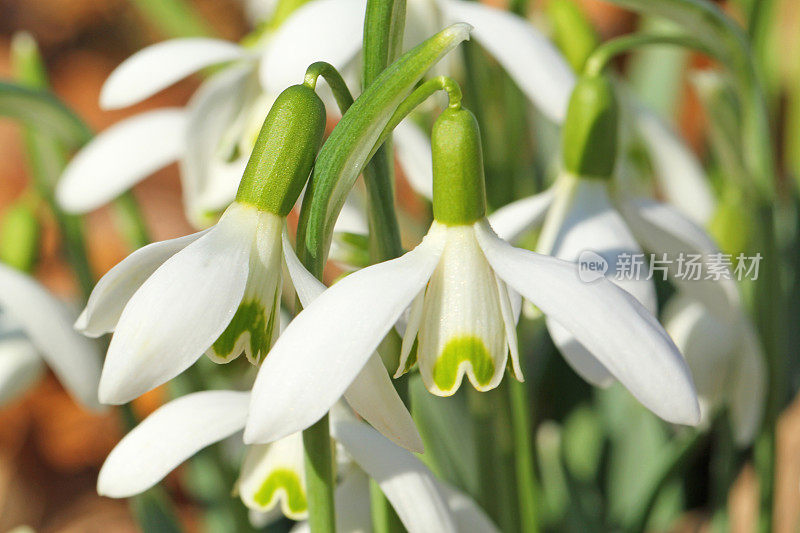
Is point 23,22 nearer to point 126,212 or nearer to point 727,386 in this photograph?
point 126,212

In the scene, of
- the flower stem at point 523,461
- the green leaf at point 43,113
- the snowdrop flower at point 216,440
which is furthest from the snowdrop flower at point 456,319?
the green leaf at point 43,113

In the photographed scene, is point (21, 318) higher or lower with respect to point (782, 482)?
higher

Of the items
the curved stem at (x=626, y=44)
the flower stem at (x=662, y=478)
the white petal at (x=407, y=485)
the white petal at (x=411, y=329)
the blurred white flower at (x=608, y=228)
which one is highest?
the curved stem at (x=626, y=44)

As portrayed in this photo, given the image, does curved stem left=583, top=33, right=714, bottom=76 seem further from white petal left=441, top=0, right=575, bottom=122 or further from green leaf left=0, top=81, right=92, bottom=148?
green leaf left=0, top=81, right=92, bottom=148

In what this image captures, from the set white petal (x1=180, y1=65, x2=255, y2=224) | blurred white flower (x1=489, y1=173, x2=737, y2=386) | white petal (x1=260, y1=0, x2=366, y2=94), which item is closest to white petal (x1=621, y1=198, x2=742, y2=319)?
blurred white flower (x1=489, y1=173, x2=737, y2=386)

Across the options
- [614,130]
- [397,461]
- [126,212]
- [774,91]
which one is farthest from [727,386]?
[774,91]

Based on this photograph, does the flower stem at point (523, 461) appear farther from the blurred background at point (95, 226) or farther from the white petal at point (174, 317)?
the white petal at point (174, 317)
